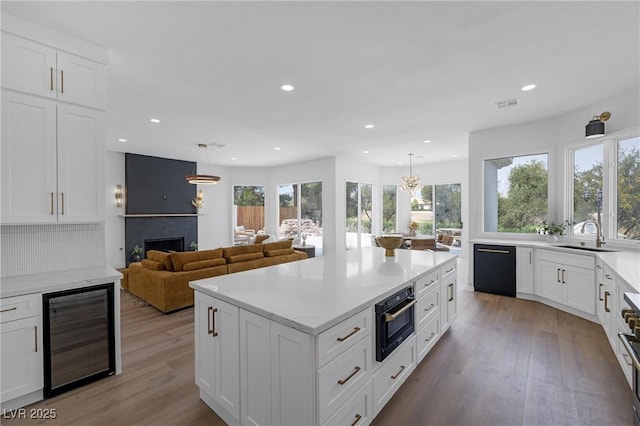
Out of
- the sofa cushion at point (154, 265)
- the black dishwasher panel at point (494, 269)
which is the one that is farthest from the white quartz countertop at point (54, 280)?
the black dishwasher panel at point (494, 269)

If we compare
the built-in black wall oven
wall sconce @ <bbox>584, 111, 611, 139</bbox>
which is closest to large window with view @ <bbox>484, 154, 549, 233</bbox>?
wall sconce @ <bbox>584, 111, 611, 139</bbox>

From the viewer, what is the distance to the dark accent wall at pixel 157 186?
278 inches

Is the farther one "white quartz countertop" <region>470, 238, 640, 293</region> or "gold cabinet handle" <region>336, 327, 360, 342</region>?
"white quartz countertop" <region>470, 238, 640, 293</region>

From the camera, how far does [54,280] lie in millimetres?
2227

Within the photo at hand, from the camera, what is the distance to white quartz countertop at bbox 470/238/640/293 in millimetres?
2261

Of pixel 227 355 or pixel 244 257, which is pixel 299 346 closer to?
pixel 227 355

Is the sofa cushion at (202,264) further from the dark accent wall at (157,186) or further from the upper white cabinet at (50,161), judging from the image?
the dark accent wall at (157,186)

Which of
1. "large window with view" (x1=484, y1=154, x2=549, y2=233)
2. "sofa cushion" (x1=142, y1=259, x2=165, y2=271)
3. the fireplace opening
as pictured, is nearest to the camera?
"sofa cushion" (x1=142, y1=259, x2=165, y2=271)

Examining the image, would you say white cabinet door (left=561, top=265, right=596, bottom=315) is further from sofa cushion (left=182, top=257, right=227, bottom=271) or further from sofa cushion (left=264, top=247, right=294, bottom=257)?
sofa cushion (left=182, top=257, right=227, bottom=271)

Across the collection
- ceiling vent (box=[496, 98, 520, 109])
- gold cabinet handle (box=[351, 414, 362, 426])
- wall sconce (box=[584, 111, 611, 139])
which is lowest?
gold cabinet handle (box=[351, 414, 362, 426])

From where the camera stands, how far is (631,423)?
1870 millimetres

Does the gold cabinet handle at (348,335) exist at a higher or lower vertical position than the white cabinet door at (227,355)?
higher

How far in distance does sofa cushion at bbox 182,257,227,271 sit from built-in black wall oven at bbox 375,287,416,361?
3.09 meters

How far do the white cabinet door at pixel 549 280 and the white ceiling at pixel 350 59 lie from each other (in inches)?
83.3
